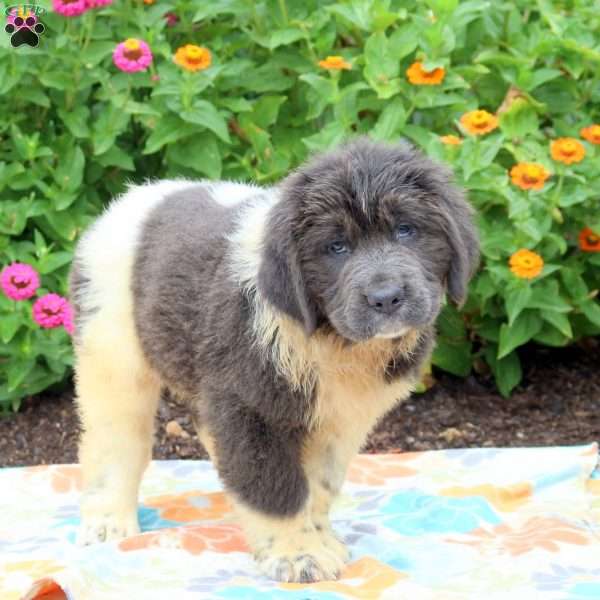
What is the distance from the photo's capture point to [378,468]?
620 cm

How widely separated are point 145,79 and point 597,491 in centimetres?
318

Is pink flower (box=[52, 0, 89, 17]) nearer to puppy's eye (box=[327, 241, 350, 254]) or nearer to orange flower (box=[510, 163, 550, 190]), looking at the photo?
orange flower (box=[510, 163, 550, 190])

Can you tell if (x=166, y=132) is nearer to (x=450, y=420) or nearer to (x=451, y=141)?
(x=451, y=141)

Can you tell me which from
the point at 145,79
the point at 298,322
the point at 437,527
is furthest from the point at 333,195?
the point at 145,79

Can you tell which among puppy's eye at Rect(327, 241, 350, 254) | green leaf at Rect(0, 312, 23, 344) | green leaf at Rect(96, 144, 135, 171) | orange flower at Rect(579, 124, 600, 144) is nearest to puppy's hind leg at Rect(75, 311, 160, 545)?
puppy's eye at Rect(327, 241, 350, 254)

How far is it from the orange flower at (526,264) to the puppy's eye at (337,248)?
2100 mm

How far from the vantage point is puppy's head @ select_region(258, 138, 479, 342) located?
420 centimetres

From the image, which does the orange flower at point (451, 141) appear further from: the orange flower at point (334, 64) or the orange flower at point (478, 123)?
the orange flower at point (334, 64)

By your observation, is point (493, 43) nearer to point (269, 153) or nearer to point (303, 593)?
point (269, 153)

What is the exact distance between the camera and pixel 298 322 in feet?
14.5

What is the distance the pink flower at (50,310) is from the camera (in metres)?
6.47

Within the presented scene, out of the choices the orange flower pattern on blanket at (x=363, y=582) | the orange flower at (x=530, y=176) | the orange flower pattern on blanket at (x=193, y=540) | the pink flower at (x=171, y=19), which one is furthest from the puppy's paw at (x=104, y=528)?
the pink flower at (x=171, y=19)

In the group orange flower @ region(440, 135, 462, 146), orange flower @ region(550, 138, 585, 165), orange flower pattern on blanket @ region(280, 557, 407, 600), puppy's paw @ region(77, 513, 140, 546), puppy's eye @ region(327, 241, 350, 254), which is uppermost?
puppy's eye @ region(327, 241, 350, 254)

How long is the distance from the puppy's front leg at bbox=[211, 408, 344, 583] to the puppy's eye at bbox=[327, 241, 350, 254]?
2.27 ft
